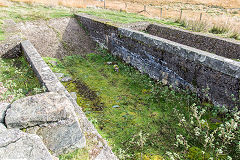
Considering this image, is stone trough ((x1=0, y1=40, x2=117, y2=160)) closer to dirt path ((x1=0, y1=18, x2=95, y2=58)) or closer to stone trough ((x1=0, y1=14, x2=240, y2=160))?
stone trough ((x1=0, y1=14, x2=240, y2=160))

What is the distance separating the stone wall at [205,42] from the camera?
5527mm

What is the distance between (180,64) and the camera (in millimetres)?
4316

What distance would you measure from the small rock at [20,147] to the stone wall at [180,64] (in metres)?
2.95

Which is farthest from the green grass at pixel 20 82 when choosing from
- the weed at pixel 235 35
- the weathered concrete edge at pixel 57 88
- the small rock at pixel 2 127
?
the weed at pixel 235 35

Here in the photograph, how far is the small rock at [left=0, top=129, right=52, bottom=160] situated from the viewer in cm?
163

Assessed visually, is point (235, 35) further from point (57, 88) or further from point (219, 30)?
point (57, 88)

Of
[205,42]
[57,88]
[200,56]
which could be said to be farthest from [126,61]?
[57,88]

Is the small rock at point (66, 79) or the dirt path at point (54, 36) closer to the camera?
the small rock at point (66, 79)

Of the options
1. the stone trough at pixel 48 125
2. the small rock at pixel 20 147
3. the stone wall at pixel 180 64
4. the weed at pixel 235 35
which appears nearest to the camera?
the small rock at pixel 20 147

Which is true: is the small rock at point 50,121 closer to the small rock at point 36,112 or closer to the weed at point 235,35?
the small rock at point 36,112

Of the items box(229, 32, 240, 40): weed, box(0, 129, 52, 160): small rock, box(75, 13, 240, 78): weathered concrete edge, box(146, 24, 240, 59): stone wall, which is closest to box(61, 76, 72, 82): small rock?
box(75, 13, 240, 78): weathered concrete edge

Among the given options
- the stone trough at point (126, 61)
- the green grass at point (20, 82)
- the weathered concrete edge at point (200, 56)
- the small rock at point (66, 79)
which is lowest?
the small rock at point (66, 79)

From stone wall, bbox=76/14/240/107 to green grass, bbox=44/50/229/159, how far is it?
27 cm

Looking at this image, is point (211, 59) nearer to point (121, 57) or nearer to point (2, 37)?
point (121, 57)
